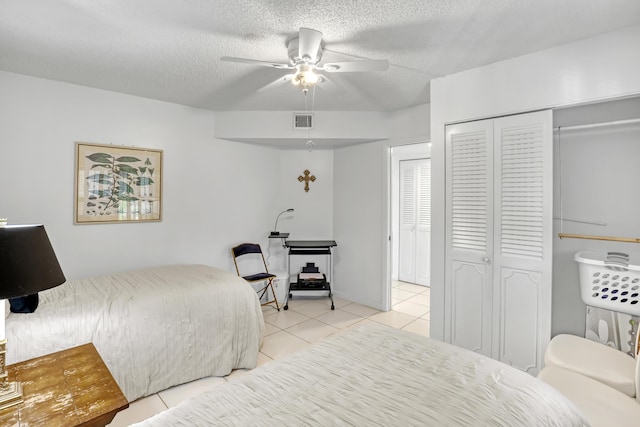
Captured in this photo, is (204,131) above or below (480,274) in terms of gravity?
above

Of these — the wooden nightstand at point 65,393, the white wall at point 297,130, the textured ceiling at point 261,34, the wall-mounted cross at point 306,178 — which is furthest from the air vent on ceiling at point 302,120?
the wooden nightstand at point 65,393

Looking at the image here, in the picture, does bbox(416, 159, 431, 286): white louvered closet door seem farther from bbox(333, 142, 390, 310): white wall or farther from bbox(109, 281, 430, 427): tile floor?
bbox(333, 142, 390, 310): white wall

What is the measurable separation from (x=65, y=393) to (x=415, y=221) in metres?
4.91

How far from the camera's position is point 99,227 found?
3.12 metres

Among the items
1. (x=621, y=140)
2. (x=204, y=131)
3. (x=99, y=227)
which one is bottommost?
(x=99, y=227)

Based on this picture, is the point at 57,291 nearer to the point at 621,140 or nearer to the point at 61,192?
the point at 61,192

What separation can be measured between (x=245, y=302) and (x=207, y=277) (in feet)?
1.44

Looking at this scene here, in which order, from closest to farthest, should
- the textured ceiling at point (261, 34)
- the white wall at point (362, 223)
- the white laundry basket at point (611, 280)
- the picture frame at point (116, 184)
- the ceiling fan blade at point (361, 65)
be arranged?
1. the textured ceiling at point (261, 34)
2. the white laundry basket at point (611, 280)
3. the ceiling fan blade at point (361, 65)
4. the picture frame at point (116, 184)
5. the white wall at point (362, 223)

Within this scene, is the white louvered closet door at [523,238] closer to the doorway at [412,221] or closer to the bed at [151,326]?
the bed at [151,326]

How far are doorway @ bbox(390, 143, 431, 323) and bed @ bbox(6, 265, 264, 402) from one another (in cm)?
296

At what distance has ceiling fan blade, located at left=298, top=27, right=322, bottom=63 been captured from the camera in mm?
1934

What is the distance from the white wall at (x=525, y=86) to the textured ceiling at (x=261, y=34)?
0.10m

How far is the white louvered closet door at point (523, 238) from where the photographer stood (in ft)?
7.50

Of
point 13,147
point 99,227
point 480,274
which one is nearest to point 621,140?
point 480,274
